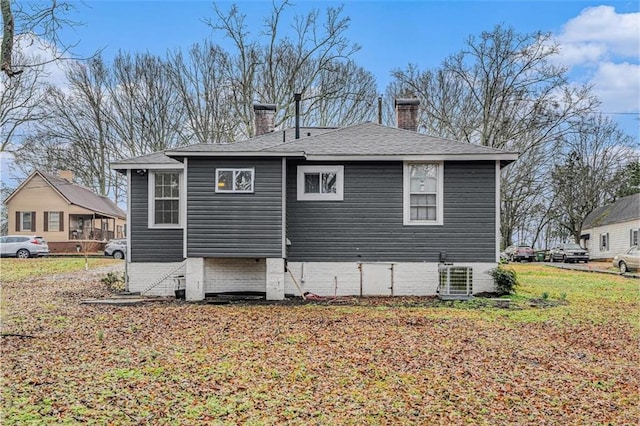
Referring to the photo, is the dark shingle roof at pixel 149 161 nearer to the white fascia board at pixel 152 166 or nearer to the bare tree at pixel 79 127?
the white fascia board at pixel 152 166

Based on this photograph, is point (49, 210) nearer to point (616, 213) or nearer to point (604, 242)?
point (616, 213)

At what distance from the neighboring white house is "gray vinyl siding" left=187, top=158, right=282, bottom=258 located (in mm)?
29426

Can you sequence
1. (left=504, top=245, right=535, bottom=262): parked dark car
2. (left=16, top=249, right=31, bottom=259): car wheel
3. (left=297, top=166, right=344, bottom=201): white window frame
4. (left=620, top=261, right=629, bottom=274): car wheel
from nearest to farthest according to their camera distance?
(left=297, top=166, right=344, bottom=201): white window frame
(left=620, top=261, right=629, bottom=274): car wheel
(left=16, top=249, right=31, bottom=259): car wheel
(left=504, top=245, right=535, bottom=262): parked dark car

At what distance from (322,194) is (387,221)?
1703 mm

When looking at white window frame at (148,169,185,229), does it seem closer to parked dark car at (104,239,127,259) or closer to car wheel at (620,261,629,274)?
parked dark car at (104,239,127,259)

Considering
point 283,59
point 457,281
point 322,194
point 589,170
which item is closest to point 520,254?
point 589,170

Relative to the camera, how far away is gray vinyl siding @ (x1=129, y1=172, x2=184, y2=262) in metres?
12.4

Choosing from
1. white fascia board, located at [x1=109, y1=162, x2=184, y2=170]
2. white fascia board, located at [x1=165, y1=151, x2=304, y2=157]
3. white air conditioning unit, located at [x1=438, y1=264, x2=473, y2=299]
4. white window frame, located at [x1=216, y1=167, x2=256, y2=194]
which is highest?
white fascia board, located at [x1=165, y1=151, x2=304, y2=157]

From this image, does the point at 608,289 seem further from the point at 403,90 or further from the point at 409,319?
the point at 403,90

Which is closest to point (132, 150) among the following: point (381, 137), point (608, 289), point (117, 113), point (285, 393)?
point (117, 113)

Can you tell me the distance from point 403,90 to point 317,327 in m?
26.0

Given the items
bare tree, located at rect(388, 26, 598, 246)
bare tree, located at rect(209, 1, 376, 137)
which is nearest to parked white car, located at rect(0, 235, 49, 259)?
bare tree, located at rect(209, 1, 376, 137)

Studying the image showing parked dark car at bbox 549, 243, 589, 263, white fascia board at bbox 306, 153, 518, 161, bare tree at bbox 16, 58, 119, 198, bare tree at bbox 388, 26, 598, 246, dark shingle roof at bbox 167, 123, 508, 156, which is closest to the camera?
dark shingle roof at bbox 167, 123, 508, 156

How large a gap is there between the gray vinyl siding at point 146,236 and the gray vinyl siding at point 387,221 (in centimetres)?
288
